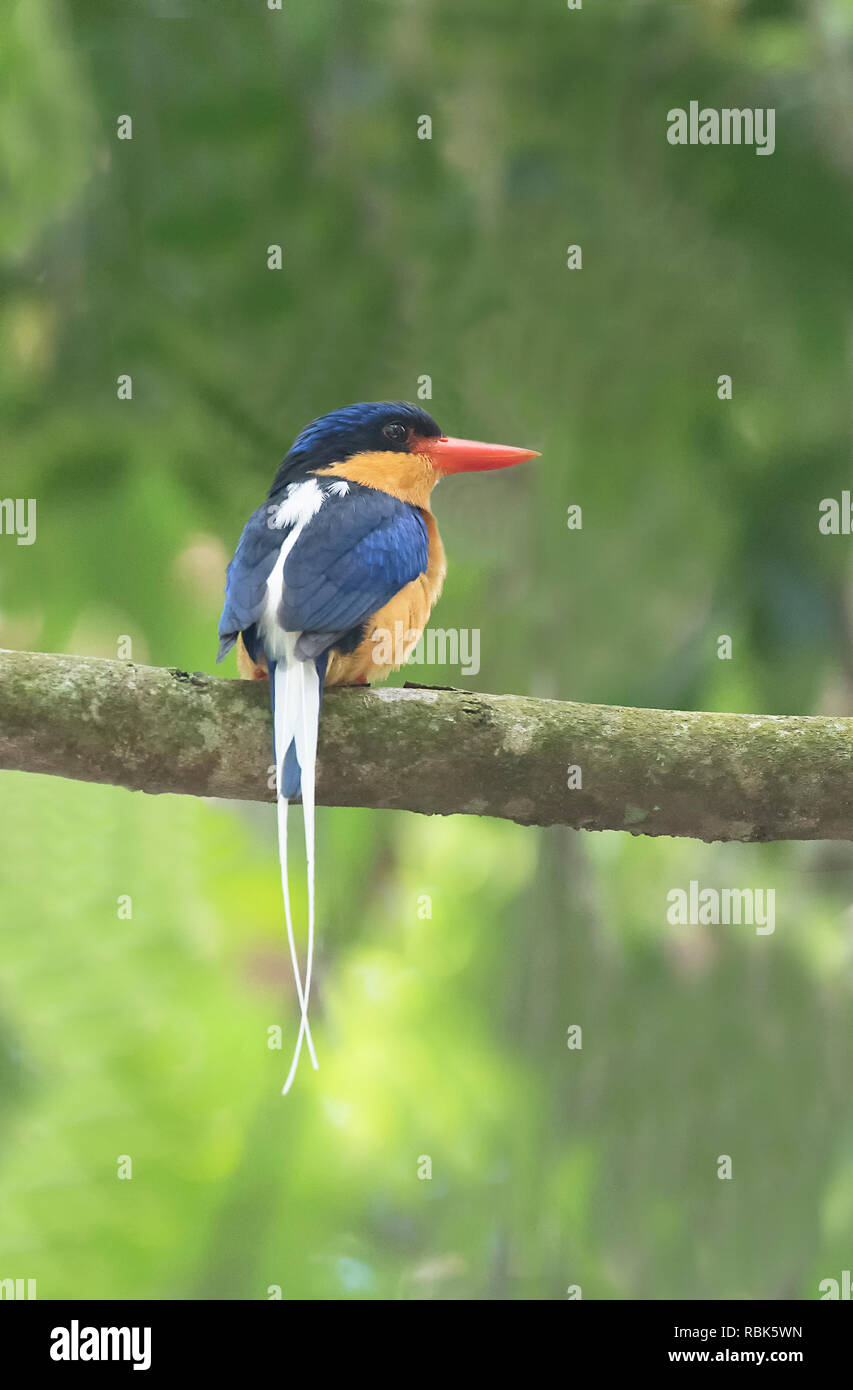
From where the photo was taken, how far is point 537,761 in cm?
269

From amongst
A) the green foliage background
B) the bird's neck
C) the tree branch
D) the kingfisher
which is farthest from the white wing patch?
the green foliage background

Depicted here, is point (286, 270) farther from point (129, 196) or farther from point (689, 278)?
point (689, 278)

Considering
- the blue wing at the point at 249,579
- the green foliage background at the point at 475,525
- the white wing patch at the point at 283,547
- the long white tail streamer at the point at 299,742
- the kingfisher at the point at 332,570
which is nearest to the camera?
the long white tail streamer at the point at 299,742

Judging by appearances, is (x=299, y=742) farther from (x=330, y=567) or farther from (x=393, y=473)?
(x=393, y=473)

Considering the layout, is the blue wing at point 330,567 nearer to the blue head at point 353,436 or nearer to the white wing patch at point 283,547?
the white wing patch at point 283,547

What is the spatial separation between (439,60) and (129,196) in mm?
1161

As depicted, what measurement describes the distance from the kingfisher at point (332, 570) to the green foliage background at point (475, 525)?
3.21 feet

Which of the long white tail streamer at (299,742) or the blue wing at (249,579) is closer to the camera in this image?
the long white tail streamer at (299,742)

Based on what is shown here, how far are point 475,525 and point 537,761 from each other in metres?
2.47

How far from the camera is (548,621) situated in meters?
4.86

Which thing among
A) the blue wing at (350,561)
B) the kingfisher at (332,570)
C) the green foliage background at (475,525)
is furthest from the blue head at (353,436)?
the green foliage background at (475,525)

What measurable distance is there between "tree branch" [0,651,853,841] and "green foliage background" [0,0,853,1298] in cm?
202

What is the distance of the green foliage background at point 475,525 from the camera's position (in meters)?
4.75

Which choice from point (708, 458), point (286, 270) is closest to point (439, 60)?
point (286, 270)
